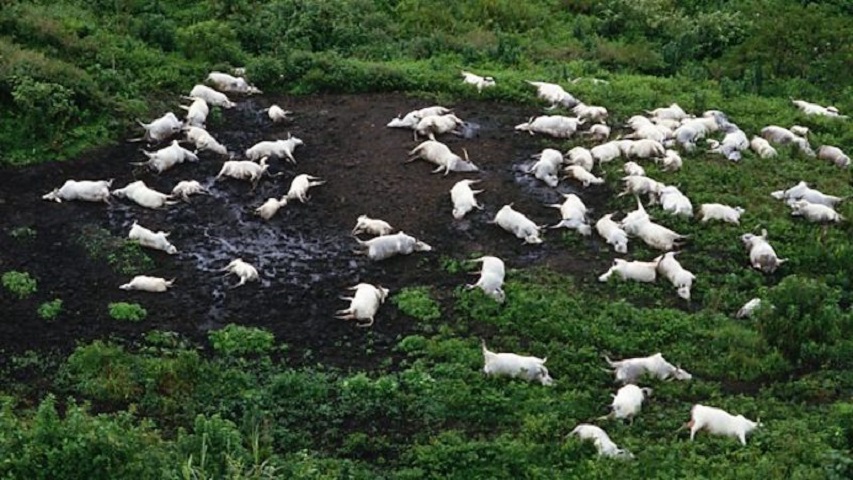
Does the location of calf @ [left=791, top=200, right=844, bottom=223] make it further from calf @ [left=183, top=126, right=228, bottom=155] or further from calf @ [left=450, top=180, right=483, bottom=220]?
calf @ [left=183, top=126, right=228, bottom=155]

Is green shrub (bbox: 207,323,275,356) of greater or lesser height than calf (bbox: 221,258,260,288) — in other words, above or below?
above

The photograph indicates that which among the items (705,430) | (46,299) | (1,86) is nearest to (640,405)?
(705,430)

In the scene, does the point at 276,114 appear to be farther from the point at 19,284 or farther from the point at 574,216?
the point at 19,284

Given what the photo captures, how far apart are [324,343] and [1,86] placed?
7.46m

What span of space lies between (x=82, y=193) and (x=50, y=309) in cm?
280

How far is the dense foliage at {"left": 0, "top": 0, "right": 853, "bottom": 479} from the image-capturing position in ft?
32.3

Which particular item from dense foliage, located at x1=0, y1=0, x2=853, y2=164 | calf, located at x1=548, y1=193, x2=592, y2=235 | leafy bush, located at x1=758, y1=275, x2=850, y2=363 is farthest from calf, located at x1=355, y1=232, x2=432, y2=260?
dense foliage, located at x1=0, y1=0, x2=853, y2=164

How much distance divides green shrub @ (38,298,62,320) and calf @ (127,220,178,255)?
151 centimetres

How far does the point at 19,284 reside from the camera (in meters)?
12.5

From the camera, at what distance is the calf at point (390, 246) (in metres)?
13.6

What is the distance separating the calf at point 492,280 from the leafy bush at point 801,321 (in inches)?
111

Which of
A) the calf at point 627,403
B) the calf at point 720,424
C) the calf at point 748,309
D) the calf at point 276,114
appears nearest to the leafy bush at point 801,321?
the calf at point 748,309

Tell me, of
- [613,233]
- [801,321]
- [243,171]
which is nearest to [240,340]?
[243,171]

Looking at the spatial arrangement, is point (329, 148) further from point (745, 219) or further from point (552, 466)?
point (552, 466)
